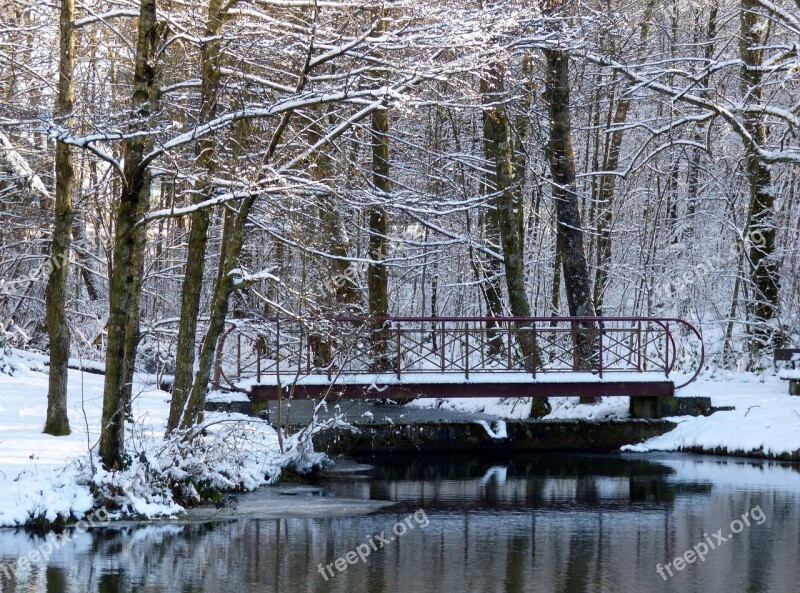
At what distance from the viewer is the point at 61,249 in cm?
1270

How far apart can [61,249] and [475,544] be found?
640 cm

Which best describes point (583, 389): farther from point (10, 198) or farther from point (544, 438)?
point (10, 198)

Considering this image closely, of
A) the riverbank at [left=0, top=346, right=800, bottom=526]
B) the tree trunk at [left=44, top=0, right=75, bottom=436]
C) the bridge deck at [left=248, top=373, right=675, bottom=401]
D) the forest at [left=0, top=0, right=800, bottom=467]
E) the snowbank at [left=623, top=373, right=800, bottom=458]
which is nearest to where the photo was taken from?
the riverbank at [left=0, top=346, right=800, bottom=526]

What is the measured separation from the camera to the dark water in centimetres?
802

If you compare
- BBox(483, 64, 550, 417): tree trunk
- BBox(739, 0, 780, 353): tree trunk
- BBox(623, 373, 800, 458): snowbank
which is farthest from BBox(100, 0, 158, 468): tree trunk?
BBox(739, 0, 780, 353): tree trunk

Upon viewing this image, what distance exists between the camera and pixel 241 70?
12852mm

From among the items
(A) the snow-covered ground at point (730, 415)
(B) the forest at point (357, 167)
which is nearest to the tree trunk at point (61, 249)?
(B) the forest at point (357, 167)

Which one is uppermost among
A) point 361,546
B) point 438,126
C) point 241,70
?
point 438,126

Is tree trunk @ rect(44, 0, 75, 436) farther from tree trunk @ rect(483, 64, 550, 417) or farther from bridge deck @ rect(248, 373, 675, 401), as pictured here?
tree trunk @ rect(483, 64, 550, 417)

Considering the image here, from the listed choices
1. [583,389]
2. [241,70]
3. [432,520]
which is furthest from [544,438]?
[241,70]

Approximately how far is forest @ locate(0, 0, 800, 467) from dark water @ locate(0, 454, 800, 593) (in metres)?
2.00

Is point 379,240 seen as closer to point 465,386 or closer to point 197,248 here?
point 465,386

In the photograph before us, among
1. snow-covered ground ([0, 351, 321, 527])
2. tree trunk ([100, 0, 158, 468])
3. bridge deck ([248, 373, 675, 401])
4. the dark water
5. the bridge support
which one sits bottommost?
the dark water

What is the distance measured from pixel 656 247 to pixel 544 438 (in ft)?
34.1
